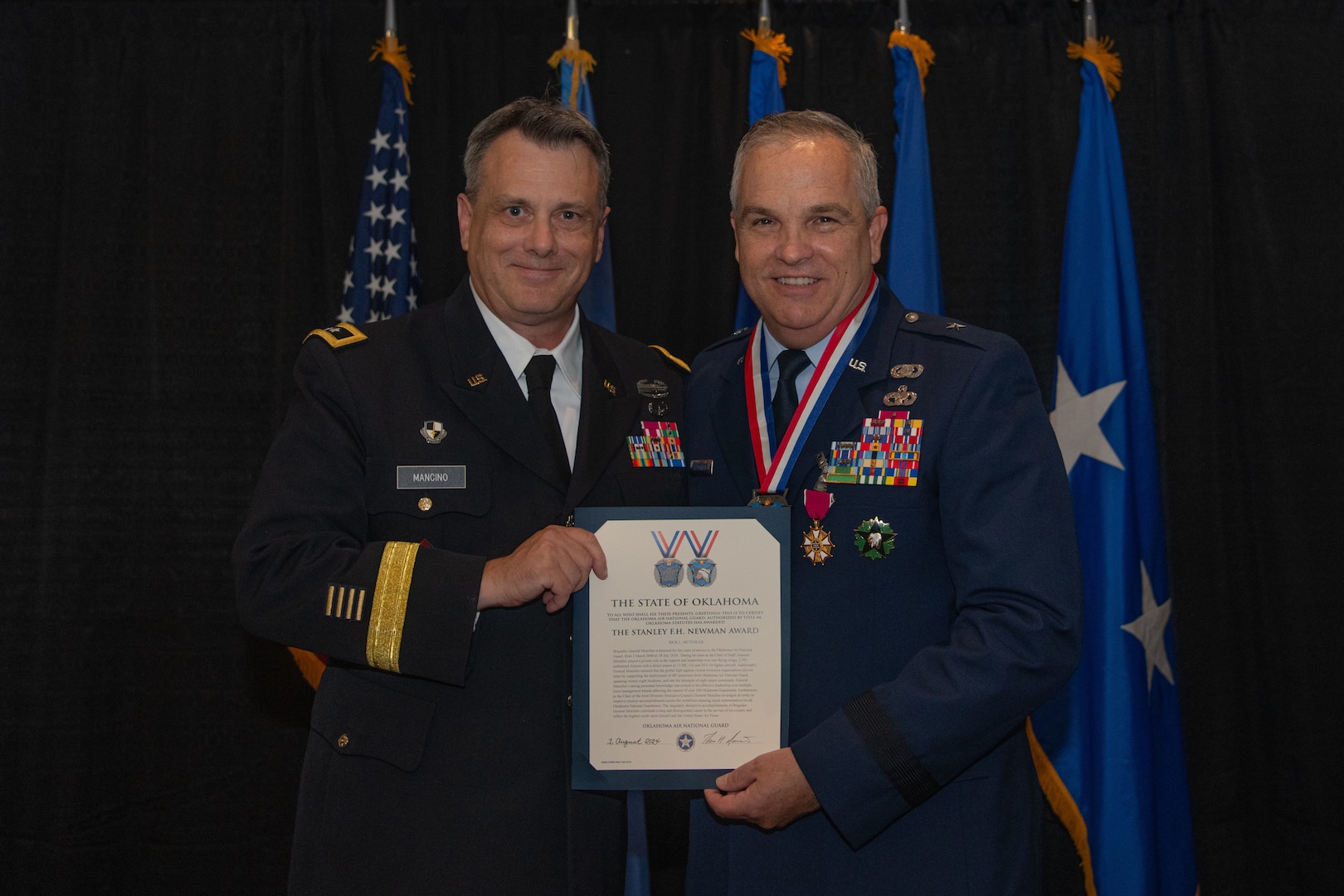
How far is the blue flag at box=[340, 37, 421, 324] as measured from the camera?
12.1 ft

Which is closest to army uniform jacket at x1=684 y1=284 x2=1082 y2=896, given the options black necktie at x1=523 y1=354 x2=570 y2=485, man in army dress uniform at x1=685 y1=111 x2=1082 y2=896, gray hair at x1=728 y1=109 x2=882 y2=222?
man in army dress uniform at x1=685 y1=111 x2=1082 y2=896

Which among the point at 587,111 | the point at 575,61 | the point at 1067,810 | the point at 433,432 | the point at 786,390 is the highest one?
the point at 575,61

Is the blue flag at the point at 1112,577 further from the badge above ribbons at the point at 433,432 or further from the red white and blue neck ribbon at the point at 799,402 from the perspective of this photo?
the badge above ribbons at the point at 433,432

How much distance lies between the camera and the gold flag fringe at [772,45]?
3.70 meters

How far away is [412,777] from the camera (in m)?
2.01

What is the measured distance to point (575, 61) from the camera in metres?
3.64

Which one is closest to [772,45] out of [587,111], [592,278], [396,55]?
[587,111]

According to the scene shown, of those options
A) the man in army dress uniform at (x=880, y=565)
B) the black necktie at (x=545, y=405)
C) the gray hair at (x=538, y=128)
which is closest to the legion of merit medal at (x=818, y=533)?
the man in army dress uniform at (x=880, y=565)

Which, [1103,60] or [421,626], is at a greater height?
[1103,60]

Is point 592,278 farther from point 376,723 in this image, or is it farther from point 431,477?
point 376,723

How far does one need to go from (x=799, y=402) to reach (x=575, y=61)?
1.98 m

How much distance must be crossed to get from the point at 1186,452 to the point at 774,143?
2.49 meters

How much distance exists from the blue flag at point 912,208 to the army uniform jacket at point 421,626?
1817 millimetres

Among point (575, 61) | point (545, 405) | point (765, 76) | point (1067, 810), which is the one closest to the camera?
point (545, 405)
